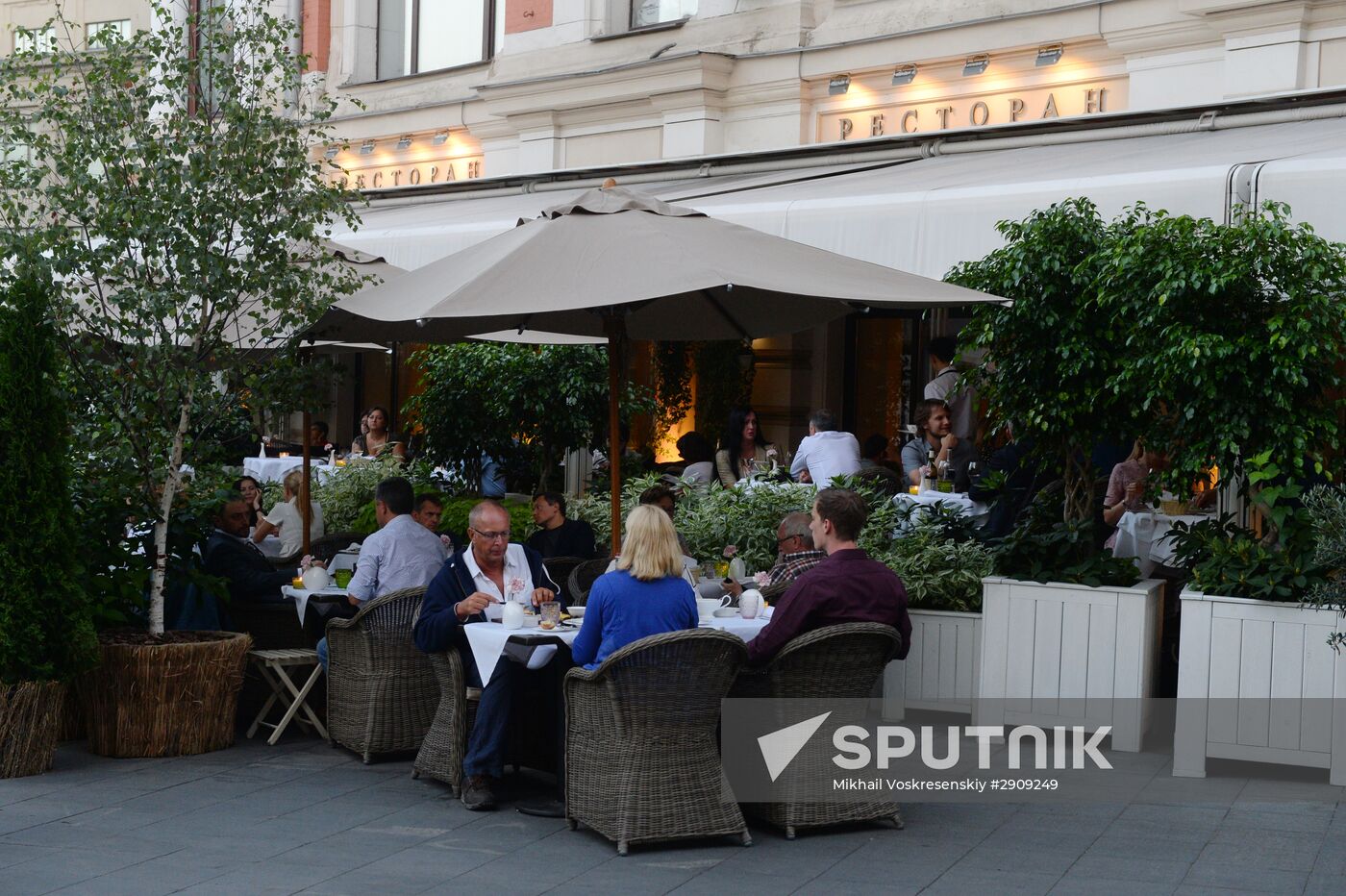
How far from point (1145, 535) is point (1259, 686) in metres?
2.50

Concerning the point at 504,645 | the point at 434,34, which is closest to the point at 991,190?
the point at 504,645

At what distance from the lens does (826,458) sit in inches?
409

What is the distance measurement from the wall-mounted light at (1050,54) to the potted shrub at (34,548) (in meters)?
8.25

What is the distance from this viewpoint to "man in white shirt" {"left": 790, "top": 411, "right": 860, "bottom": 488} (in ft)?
33.9

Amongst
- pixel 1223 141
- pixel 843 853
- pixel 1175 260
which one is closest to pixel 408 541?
pixel 843 853

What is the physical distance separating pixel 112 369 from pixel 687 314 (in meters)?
3.08

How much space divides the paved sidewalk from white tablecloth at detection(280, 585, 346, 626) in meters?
1.00

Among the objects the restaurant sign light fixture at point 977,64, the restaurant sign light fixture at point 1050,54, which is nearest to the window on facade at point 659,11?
the restaurant sign light fixture at point 977,64

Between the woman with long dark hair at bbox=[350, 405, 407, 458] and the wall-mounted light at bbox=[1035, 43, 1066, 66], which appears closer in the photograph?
the wall-mounted light at bbox=[1035, 43, 1066, 66]

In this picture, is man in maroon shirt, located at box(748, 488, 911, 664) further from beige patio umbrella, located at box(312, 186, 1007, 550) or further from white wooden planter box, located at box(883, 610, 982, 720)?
white wooden planter box, located at box(883, 610, 982, 720)

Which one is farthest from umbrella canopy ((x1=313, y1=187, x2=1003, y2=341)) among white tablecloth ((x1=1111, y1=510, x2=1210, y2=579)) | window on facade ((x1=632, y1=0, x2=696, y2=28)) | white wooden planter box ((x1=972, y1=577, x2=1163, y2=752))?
window on facade ((x1=632, y1=0, x2=696, y2=28))

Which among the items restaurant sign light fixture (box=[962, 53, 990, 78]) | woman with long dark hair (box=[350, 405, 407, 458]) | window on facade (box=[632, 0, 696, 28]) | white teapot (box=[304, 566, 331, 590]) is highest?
window on facade (box=[632, 0, 696, 28])

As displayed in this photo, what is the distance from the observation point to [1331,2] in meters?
10.5

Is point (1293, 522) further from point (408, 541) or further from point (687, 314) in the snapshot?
point (408, 541)
